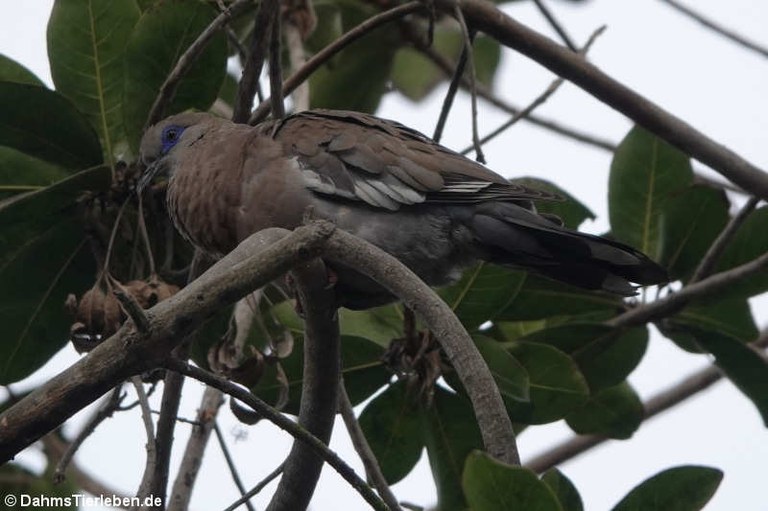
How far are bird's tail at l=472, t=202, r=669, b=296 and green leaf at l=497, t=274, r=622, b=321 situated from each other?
0.51 metres

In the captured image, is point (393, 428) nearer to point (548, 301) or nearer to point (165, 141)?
point (548, 301)

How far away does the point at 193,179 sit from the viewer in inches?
160

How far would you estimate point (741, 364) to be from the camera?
4504 mm

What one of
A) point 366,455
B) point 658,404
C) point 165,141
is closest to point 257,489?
point 366,455

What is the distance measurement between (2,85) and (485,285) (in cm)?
172

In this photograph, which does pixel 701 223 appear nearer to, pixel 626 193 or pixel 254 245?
pixel 626 193

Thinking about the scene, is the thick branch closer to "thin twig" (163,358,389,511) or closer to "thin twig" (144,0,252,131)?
"thin twig" (163,358,389,511)

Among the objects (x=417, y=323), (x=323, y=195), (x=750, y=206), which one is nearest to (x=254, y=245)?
(x=323, y=195)

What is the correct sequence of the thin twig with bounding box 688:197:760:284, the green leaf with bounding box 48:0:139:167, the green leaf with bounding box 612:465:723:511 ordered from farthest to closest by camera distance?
the green leaf with bounding box 48:0:139:167 → the thin twig with bounding box 688:197:760:284 → the green leaf with bounding box 612:465:723:511

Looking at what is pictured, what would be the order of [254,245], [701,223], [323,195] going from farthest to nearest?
[701,223], [323,195], [254,245]

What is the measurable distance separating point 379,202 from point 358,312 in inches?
24.5

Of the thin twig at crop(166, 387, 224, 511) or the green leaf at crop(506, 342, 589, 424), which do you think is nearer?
the thin twig at crop(166, 387, 224, 511)

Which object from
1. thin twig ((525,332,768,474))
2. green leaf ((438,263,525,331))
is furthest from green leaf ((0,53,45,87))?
thin twig ((525,332,768,474))

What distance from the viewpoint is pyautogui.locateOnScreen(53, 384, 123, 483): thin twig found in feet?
9.92
